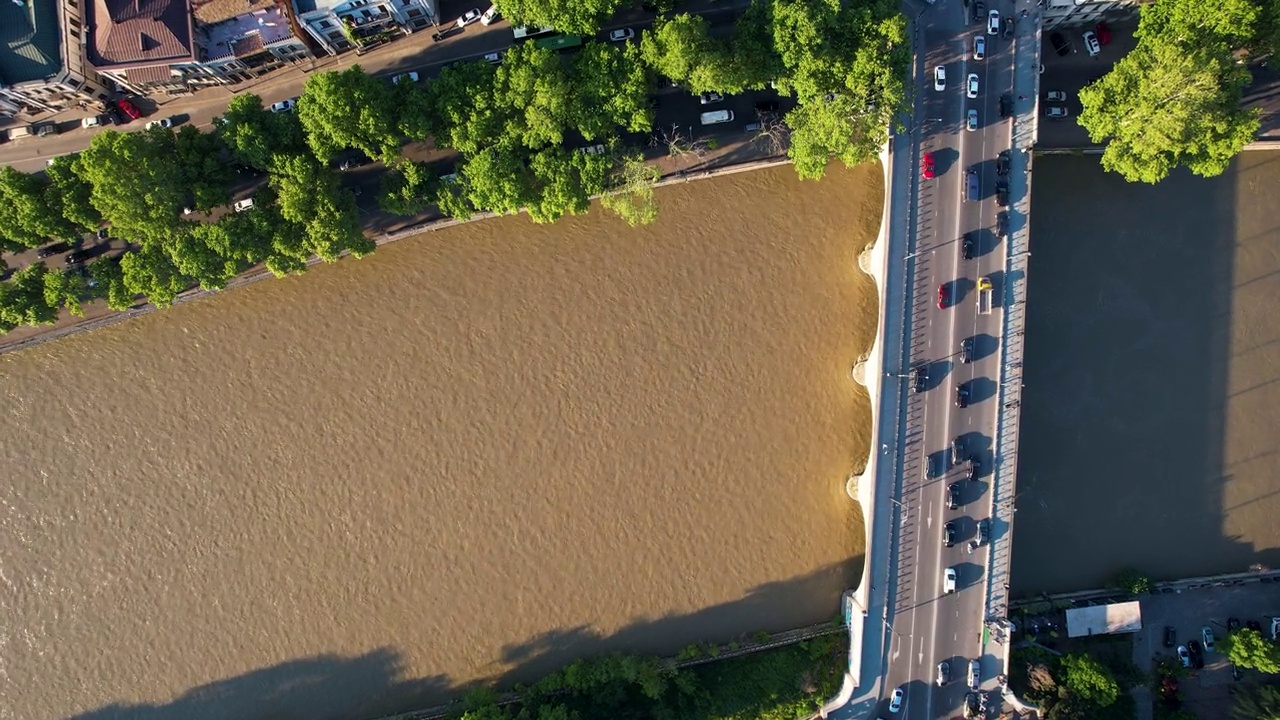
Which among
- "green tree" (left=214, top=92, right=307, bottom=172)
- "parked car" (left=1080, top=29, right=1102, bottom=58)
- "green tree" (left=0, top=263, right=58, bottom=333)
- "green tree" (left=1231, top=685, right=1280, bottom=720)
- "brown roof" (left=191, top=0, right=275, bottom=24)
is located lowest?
"green tree" (left=1231, top=685, right=1280, bottom=720)

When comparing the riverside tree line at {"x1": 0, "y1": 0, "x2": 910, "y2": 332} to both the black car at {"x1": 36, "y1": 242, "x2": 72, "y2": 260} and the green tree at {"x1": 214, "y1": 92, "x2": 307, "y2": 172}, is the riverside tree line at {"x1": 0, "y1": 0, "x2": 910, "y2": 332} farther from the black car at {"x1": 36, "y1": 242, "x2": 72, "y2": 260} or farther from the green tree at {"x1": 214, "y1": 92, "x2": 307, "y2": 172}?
the black car at {"x1": 36, "y1": 242, "x2": 72, "y2": 260}

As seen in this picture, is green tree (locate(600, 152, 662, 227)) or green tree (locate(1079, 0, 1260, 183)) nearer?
green tree (locate(1079, 0, 1260, 183))

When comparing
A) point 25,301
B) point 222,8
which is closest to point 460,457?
point 25,301

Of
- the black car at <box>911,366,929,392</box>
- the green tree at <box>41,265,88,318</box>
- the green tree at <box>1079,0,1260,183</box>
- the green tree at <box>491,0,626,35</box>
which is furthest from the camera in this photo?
the black car at <box>911,366,929,392</box>

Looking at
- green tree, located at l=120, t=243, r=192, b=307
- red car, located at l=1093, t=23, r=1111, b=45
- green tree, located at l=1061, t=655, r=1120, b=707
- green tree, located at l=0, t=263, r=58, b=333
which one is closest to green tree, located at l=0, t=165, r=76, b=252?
green tree, located at l=0, t=263, r=58, b=333

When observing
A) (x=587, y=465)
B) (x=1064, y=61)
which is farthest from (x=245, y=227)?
(x=1064, y=61)

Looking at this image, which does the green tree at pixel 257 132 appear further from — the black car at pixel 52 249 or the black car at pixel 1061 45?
the black car at pixel 1061 45

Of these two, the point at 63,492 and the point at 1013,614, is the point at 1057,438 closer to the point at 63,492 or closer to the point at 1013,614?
the point at 1013,614
